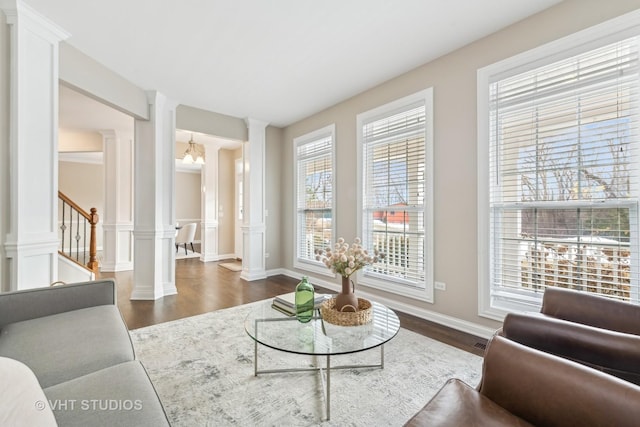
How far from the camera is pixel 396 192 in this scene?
3.42 meters

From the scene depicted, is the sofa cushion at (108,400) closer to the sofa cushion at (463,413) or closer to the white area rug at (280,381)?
the white area rug at (280,381)

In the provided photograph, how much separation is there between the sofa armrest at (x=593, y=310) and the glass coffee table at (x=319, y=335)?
0.89 meters

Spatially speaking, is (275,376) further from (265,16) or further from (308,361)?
(265,16)

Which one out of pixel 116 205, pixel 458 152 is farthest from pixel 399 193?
pixel 116 205

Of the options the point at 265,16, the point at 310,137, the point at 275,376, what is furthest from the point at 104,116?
the point at 275,376

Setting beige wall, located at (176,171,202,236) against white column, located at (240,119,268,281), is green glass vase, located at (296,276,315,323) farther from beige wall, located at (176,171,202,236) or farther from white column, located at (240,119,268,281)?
beige wall, located at (176,171,202,236)

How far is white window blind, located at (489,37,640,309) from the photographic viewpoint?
1973mm

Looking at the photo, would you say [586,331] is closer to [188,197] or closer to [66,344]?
[66,344]

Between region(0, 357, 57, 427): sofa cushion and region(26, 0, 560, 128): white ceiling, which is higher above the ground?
region(26, 0, 560, 128): white ceiling

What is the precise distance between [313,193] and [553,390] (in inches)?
158

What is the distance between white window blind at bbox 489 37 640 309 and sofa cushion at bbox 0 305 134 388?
9.19 feet

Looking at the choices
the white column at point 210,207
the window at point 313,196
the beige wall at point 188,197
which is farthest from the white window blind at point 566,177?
the beige wall at point 188,197

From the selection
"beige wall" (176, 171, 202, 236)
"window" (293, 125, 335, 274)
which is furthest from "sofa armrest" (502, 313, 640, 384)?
"beige wall" (176, 171, 202, 236)

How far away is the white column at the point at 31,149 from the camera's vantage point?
2.11 meters
